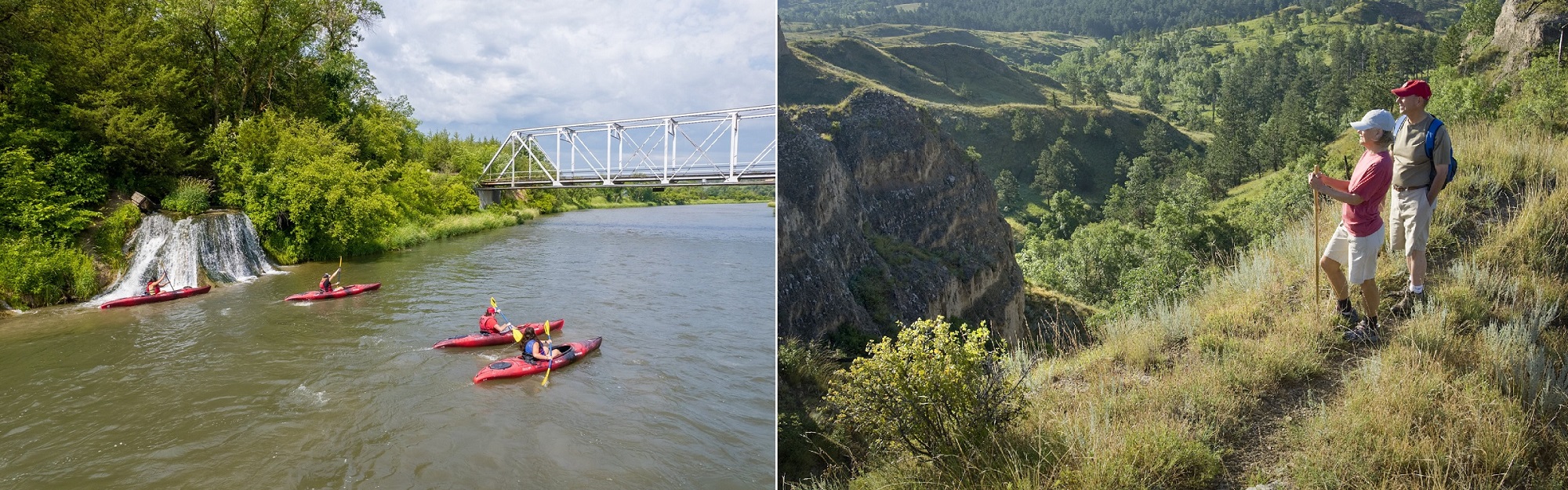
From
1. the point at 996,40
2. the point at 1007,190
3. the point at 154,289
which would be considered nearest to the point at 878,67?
the point at 1007,190

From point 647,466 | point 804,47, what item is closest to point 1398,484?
point 647,466

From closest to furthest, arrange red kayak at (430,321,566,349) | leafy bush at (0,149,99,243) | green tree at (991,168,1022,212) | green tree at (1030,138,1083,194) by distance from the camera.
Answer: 1. red kayak at (430,321,566,349)
2. leafy bush at (0,149,99,243)
3. green tree at (991,168,1022,212)
4. green tree at (1030,138,1083,194)

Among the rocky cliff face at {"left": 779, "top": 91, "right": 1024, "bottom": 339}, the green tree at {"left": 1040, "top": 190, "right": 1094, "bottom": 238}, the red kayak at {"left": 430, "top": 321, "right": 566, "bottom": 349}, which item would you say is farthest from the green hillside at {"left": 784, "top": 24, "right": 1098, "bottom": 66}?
the red kayak at {"left": 430, "top": 321, "right": 566, "bottom": 349}

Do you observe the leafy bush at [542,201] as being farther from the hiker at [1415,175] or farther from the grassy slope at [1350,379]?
the hiker at [1415,175]

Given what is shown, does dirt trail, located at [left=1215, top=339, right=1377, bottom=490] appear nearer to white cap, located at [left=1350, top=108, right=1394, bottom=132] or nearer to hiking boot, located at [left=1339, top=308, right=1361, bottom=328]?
hiking boot, located at [left=1339, top=308, right=1361, bottom=328]

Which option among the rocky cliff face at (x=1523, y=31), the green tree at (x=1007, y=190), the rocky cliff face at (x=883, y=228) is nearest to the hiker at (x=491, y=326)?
the rocky cliff face at (x=883, y=228)

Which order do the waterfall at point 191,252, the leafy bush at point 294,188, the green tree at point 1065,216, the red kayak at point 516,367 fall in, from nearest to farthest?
the red kayak at point 516,367
the waterfall at point 191,252
the leafy bush at point 294,188
the green tree at point 1065,216
